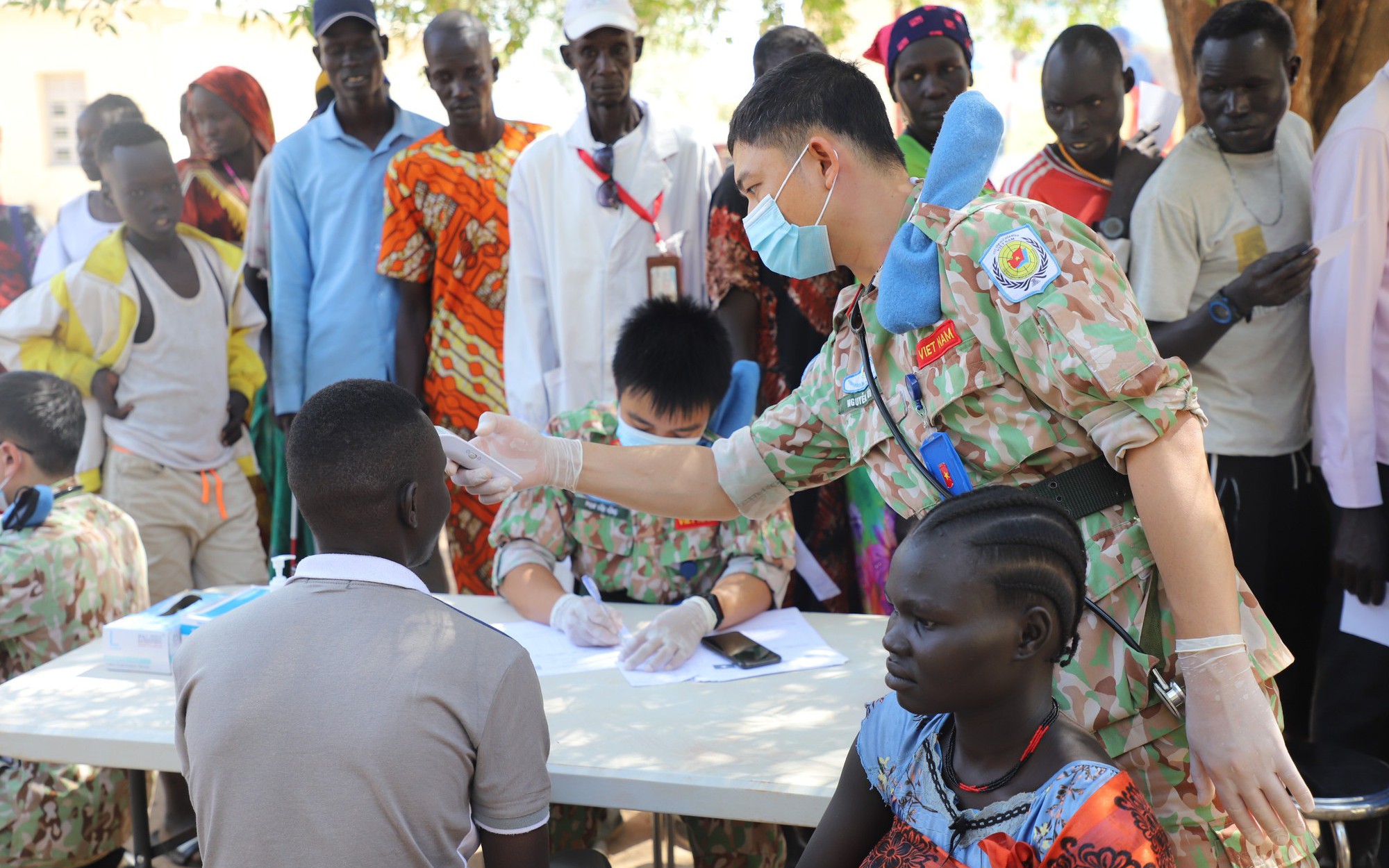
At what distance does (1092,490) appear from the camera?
1.61 m

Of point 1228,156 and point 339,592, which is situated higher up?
point 1228,156

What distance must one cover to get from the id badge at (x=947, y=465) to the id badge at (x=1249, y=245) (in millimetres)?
1713

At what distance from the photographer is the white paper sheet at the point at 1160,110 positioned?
3859 millimetres

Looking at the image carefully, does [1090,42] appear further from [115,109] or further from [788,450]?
[115,109]

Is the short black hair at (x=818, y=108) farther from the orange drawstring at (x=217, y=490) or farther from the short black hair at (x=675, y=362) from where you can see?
the orange drawstring at (x=217, y=490)

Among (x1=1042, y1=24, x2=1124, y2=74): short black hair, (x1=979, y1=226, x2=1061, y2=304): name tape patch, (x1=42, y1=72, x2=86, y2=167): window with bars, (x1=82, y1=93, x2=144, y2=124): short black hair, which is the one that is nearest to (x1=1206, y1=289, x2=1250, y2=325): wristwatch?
(x1=1042, y1=24, x2=1124, y2=74): short black hair

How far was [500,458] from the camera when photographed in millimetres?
2248

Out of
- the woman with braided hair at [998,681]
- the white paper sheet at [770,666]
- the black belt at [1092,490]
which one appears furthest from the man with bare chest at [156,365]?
the black belt at [1092,490]

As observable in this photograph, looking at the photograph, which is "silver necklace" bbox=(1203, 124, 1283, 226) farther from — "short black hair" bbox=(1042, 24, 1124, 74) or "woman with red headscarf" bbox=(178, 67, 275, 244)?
"woman with red headscarf" bbox=(178, 67, 275, 244)

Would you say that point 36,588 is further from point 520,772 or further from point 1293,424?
point 1293,424

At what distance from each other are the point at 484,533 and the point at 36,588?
148 cm

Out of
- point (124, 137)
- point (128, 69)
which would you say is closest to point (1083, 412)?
point (124, 137)

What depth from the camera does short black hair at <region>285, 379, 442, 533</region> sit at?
66.9 inches

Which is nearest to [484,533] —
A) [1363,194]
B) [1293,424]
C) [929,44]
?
[929,44]
